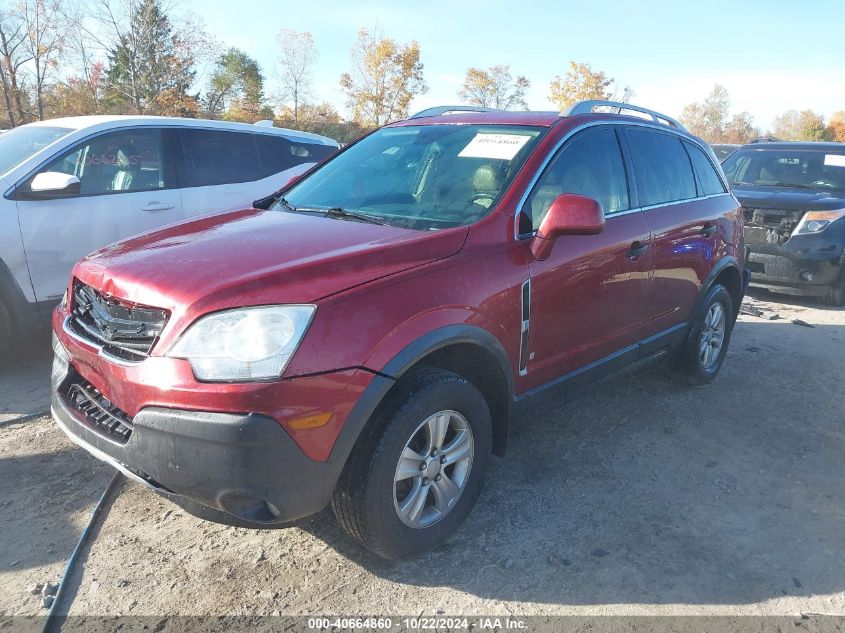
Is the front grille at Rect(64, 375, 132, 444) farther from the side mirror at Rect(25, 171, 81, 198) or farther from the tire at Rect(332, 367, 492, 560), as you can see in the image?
the side mirror at Rect(25, 171, 81, 198)

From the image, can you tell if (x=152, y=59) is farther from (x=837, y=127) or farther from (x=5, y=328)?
(x=837, y=127)

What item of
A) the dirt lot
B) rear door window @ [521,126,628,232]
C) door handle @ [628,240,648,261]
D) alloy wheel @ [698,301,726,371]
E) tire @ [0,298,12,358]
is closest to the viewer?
the dirt lot

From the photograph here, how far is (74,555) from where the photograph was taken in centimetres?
257

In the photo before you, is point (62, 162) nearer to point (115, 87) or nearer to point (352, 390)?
point (352, 390)

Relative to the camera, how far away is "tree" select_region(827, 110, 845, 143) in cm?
5507

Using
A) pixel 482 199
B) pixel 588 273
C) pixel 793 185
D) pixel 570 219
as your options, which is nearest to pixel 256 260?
pixel 482 199

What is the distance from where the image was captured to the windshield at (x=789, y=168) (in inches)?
322

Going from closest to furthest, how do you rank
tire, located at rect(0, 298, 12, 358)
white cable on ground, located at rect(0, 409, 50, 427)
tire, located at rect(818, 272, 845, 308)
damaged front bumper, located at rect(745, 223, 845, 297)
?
white cable on ground, located at rect(0, 409, 50, 427)
tire, located at rect(0, 298, 12, 358)
damaged front bumper, located at rect(745, 223, 845, 297)
tire, located at rect(818, 272, 845, 308)

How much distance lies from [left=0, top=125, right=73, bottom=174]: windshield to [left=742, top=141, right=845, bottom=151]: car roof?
8534 mm

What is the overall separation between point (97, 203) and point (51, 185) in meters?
0.47

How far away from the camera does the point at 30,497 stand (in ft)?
9.78

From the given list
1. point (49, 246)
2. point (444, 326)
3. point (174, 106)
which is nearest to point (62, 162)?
point (49, 246)

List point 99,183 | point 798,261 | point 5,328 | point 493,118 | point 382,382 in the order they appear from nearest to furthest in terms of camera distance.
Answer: point 382,382 → point 493,118 → point 5,328 → point 99,183 → point 798,261

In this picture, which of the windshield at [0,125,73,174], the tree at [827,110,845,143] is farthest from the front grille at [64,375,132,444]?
the tree at [827,110,845,143]
